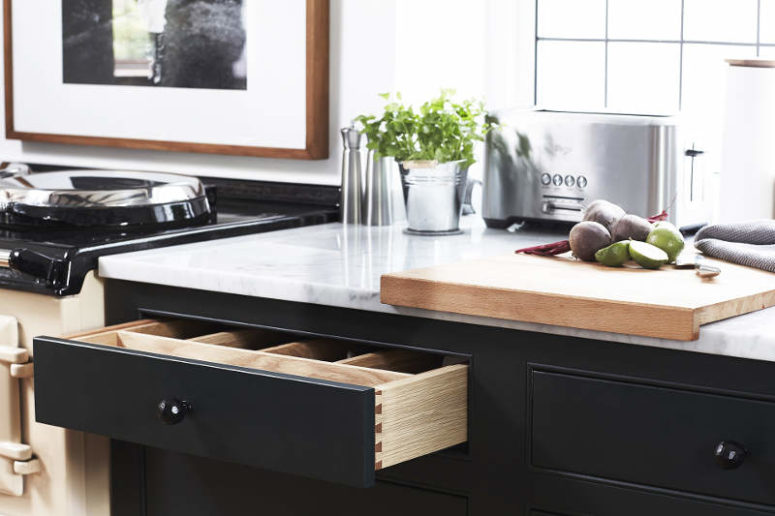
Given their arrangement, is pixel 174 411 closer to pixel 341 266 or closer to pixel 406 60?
pixel 341 266

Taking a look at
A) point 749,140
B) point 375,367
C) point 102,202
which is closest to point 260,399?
point 375,367

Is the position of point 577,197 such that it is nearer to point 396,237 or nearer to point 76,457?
point 396,237

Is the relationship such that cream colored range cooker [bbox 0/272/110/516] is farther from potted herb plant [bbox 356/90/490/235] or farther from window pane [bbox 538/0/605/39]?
window pane [bbox 538/0/605/39]

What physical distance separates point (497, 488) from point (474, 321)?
0.23 meters

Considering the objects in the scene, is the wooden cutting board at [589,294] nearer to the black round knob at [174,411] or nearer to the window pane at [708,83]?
the black round knob at [174,411]

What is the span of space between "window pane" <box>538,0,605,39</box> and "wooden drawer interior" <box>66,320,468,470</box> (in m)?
1.01

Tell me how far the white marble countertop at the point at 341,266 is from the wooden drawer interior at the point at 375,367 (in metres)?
0.08

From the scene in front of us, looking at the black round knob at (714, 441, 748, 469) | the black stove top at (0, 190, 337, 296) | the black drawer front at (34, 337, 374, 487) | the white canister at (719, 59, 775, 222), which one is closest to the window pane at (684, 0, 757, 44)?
the white canister at (719, 59, 775, 222)

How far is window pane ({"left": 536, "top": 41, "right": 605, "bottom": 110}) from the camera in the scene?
2.57m

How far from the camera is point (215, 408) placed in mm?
1578

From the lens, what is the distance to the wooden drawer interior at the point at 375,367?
151cm

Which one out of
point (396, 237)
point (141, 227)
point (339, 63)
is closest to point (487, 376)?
point (396, 237)

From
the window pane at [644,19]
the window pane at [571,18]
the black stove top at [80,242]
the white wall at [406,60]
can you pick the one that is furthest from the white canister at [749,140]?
the black stove top at [80,242]

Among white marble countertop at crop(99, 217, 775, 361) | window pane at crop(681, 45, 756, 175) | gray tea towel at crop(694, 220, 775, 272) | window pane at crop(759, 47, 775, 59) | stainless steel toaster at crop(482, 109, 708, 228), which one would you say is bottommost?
white marble countertop at crop(99, 217, 775, 361)
